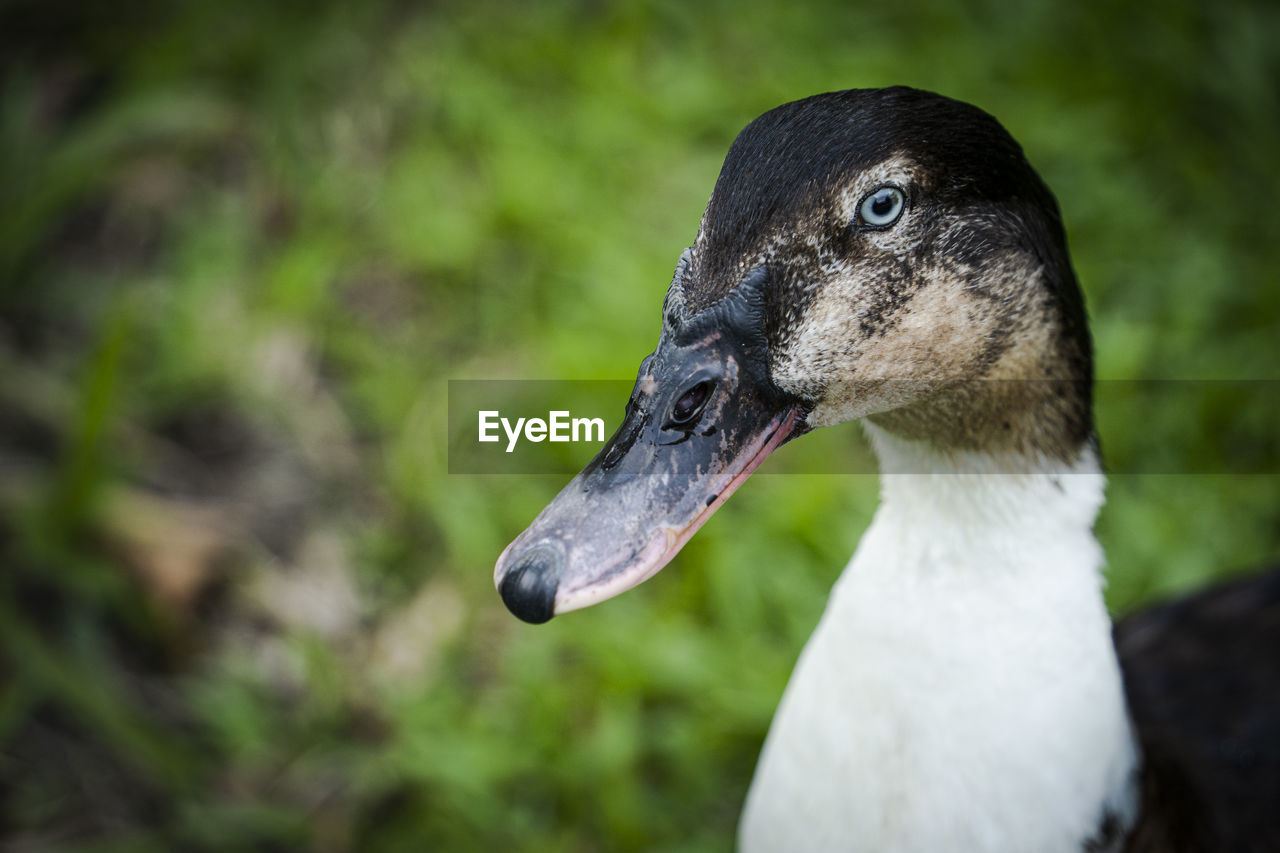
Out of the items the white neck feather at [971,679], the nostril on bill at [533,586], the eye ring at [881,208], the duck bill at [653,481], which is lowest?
the white neck feather at [971,679]

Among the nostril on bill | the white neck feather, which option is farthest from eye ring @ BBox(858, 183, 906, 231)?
the nostril on bill

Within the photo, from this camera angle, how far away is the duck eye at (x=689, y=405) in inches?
37.1

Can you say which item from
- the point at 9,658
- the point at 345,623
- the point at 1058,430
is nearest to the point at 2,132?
the point at 9,658

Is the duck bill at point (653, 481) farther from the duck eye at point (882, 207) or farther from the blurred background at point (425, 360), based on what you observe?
the blurred background at point (425, 360)

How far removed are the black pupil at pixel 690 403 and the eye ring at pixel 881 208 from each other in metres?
0.21

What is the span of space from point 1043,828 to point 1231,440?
4.93ft

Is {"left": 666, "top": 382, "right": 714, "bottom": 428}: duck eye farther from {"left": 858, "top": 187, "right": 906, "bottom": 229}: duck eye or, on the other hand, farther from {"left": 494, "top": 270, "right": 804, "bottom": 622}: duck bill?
{"left": 858, "top": 187, "right": 906, "bottom": 229}: duck eye

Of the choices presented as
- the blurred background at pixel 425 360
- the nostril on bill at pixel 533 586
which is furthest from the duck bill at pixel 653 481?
the blurred background at pixel 425 360

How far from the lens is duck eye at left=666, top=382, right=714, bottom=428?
3.10ft

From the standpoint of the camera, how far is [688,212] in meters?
2.61

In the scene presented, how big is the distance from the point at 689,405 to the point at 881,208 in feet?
0.83

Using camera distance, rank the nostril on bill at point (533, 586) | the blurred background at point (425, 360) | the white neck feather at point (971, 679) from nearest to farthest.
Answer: the nostril on bill at point (533, 586)
the white neck feather at point (971, 679)
the blurred background at point (425, 360)

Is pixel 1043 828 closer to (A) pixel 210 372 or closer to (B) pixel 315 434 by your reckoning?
(B) pixel 315 434

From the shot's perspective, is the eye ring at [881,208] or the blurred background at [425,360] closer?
the eye ring at [881,208]
